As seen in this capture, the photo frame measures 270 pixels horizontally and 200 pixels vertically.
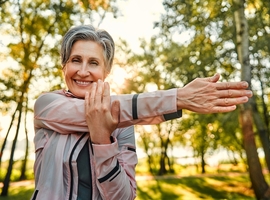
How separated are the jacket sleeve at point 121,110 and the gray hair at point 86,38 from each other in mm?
232

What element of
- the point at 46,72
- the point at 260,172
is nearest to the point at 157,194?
the point at 46,72

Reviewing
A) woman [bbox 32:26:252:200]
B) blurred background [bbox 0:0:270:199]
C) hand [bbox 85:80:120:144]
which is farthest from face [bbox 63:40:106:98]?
blurred background [bbox 0:0:270:199]

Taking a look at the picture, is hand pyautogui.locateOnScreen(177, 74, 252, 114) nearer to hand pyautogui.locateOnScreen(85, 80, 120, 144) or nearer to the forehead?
hand pyautogui.locateOnScreen(85, 80, 120, 144)

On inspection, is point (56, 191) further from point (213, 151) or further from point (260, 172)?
point (213, 151)

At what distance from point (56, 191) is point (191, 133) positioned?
42.9m

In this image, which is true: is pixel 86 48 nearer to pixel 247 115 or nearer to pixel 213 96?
pixel 213 96

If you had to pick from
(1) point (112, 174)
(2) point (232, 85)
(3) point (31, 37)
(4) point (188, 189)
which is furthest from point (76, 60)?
Result: (4) point (188, 189)

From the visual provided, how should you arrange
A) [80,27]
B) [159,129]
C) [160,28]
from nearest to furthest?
[80,27], [160,28], [159,129]

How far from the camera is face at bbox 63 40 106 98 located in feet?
5.69

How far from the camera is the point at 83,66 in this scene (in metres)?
1.74

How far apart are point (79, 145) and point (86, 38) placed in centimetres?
54

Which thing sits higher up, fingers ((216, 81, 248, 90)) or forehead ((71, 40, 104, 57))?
forehead ((71, 40, 104, 57))

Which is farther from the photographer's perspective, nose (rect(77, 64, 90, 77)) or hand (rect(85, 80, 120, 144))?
nose (rect(77, 64, 90, 77))

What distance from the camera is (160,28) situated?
11.3m
